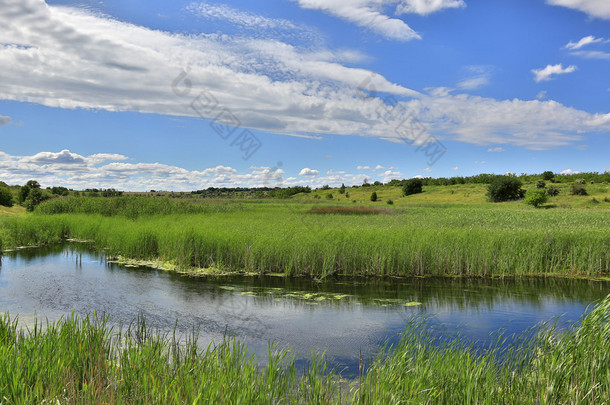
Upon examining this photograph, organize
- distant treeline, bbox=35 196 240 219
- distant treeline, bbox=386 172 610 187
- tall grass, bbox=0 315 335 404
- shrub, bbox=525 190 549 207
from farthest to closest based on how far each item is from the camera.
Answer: distant treeline, bbox=386 172 610 187 → shrub, bbox=525 190 549 207 → distant treeline, bbox=35 196 240 219 → tall grass, bbox=0 315 335 404

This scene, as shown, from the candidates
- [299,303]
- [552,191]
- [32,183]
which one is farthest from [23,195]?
[552,191]

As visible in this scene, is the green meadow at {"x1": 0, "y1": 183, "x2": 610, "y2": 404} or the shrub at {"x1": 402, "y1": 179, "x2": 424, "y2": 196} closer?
the green meadow at {"x1": 0, "y1": 183, "x2": 610, "y2": 404}

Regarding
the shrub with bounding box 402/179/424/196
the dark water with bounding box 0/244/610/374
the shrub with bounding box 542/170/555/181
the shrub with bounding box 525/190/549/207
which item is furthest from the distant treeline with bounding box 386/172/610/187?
the dark water with bounding box 0/244/610/374

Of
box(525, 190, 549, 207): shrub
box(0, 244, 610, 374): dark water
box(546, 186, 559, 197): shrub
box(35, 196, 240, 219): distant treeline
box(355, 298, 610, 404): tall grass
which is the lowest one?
box(0, 244, 610, 374): dark water

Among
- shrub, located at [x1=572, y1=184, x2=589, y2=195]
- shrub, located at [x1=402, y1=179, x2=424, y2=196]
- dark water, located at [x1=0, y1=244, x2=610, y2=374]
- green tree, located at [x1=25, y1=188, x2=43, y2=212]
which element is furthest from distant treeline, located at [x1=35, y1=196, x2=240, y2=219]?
shrub, located at [x1=402, y1=179, x2=424, y2=196]

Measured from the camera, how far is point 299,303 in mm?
10703

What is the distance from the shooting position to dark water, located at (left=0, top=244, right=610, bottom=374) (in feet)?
27.1

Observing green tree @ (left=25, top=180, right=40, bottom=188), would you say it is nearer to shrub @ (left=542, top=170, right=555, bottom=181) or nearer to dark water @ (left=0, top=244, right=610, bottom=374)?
dark water @ (left=0, top=244, right=610, bottom=374)

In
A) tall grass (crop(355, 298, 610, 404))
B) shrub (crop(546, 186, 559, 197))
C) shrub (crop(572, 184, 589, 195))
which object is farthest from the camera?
shrub (crop(546, 186, 559, 197))

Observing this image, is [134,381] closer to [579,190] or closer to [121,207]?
[121,207]

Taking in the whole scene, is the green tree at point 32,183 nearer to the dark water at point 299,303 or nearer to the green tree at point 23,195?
the green tree at point 23,195

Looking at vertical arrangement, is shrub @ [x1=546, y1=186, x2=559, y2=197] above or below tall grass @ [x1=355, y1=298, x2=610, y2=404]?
above

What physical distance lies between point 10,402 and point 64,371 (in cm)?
49

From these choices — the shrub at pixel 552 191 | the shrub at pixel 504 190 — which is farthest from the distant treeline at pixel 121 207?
the shrub at pixel 552 191
